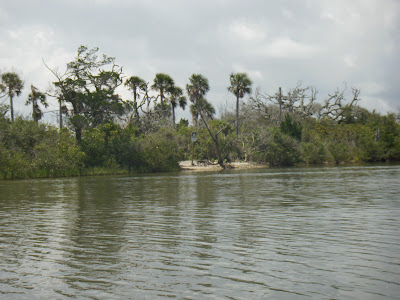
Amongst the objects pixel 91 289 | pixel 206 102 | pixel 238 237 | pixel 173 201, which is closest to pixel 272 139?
pixel 206 102

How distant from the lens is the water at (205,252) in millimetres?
6012

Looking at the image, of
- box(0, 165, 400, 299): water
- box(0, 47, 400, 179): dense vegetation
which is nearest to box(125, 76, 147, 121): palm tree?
box(0, 47, 400, 179): dense vegetation

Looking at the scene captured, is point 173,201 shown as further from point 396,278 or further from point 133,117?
point 133,117

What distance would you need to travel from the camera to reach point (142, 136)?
56688 millimetres

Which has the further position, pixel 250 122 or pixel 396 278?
pixel 250 122

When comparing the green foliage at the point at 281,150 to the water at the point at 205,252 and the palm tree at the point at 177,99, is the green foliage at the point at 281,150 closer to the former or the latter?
the palm tree at the point at 177,99

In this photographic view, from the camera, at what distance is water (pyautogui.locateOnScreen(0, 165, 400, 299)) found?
6012 mm

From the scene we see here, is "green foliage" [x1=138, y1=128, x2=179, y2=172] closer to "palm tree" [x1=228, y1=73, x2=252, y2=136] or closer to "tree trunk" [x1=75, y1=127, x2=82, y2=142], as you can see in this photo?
"tree trunk" [x1=75, y1=127, x2=82, y2=142]

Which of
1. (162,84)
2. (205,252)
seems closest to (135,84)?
(162,84)

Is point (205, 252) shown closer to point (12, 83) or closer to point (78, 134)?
point (78, 134)

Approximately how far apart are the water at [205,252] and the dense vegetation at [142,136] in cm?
3050

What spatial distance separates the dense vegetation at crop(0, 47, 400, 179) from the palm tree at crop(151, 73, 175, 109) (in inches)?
6.0

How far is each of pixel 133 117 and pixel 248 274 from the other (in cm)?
5591

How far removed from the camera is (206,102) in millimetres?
81312
